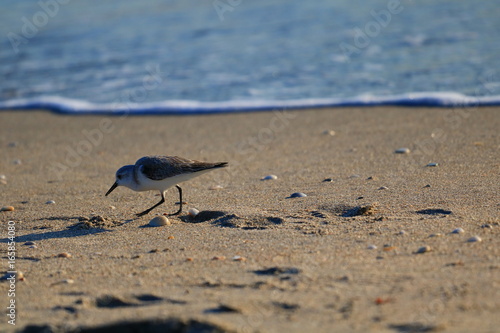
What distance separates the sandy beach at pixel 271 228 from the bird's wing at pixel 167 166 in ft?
1.29

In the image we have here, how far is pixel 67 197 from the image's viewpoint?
6398 millimetres

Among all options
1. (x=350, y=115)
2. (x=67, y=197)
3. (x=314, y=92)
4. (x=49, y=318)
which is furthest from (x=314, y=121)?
(x=49, y=318)

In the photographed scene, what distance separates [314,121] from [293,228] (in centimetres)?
393

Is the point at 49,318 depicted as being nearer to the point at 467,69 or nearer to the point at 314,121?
the point at 314,121

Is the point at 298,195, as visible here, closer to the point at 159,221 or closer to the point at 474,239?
the point at 159,221

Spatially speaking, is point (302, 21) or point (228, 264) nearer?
point (228, 264)

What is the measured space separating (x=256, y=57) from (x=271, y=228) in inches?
298

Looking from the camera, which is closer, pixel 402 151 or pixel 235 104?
pixel 402 151

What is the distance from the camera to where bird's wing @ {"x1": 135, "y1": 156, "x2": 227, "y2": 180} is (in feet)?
18.5

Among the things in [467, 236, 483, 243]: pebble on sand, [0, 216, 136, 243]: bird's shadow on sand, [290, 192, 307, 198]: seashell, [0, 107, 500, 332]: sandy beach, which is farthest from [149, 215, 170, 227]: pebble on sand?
[467, 236, 483, 243]: pebble on sand

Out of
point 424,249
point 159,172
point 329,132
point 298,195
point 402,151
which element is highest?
point 329,132

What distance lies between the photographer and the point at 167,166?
18.6 feet

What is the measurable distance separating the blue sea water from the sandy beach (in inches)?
41.1

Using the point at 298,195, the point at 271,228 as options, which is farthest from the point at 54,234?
the point at 298,195
